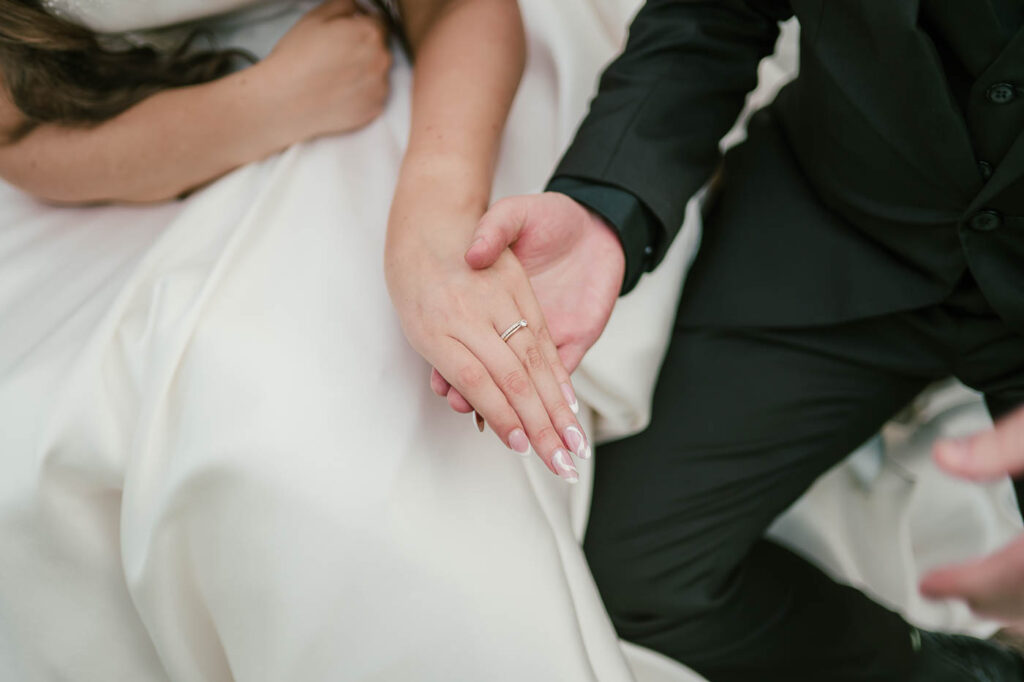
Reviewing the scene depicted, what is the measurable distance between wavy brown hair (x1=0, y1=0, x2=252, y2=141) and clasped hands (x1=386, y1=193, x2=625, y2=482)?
1.41 feet

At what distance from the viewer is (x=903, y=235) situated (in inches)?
32.6

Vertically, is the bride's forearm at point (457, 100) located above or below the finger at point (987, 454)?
above

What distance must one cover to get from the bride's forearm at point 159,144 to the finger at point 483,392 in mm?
402

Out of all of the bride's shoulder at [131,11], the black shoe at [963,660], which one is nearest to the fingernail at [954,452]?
the black shoe at [963,660]

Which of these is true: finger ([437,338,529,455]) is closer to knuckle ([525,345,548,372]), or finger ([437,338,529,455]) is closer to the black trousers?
knuckle ([525,345,548,372])

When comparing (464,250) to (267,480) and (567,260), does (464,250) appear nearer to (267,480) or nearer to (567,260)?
(567,260)

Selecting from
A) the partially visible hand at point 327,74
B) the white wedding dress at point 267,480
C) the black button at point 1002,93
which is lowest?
the white wedding dress at point 267,480

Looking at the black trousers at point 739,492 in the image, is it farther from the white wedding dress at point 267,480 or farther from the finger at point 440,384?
the finger at point 440,384

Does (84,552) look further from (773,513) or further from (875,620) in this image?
(875,620)

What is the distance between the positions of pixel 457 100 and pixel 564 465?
0.45 m

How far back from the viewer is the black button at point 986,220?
→ 73 cm

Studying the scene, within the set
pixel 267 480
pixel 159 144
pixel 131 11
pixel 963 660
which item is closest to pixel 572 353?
pixel 267 480

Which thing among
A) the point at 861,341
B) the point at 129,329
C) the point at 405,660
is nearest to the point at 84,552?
the point at 129,329

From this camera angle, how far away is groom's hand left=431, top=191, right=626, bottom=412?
738mm
